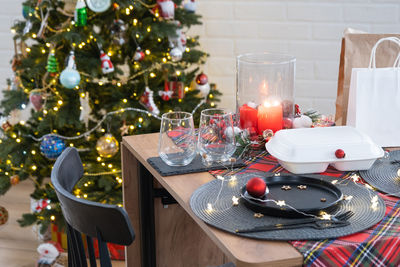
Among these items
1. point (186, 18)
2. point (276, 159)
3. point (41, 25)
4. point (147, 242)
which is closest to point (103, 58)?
point (41, 25)

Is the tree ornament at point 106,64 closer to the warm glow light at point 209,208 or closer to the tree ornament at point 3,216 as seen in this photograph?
the tree ornament at point 3,216

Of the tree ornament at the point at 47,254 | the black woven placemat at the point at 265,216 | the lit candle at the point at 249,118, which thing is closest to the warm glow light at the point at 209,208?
the black woven placemat at the point at 265,216

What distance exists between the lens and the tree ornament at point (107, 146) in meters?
2.45

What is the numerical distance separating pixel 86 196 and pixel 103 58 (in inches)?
23.6

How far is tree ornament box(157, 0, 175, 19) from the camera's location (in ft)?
8.23

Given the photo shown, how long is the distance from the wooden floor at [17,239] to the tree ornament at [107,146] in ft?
1.65

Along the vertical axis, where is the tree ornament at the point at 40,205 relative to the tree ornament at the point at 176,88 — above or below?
below

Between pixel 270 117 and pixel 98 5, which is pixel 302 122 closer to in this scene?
pixel 270 117

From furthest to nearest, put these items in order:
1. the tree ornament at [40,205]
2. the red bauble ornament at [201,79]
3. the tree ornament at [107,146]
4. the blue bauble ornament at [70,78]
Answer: the red bauble ornament at [201,79], the tree ornament at [40,205], the tree ornament at [107,146], the blue bauble ornament at [70,78]

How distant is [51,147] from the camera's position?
2457 mm

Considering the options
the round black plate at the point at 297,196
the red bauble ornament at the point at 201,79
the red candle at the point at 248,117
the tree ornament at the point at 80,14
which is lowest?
the round black plate at the point at 297,196

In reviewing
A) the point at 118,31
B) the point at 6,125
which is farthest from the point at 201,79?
the point at 6,125

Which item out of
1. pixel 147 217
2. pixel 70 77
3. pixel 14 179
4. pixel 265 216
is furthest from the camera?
pixel 14 179

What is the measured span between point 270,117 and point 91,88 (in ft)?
3.90
